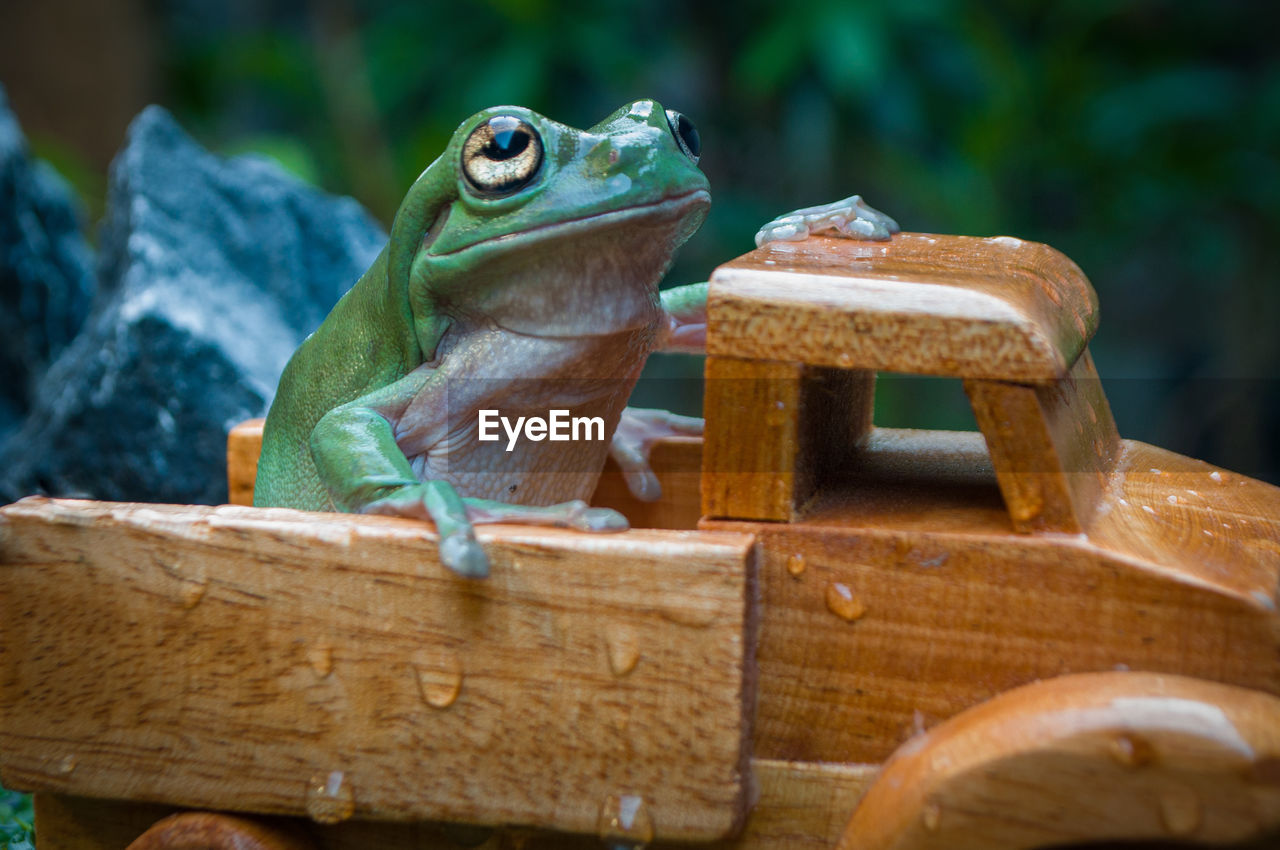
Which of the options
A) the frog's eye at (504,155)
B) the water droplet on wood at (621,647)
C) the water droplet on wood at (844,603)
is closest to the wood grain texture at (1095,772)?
the water droplet on wood at (844,603)

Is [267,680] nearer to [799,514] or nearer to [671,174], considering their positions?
[799,514]

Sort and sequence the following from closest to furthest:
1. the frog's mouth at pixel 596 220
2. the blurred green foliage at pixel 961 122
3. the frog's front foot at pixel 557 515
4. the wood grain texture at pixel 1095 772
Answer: the wood grain texture at pixel 1095 772, the frog's front foot at pixel 557 515, the frog's mouth at pixel 596 220, the blurred green foliage at pixel 961 122

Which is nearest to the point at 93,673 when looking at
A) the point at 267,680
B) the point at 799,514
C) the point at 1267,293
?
the point at 267,680

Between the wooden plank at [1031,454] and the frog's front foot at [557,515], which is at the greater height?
the wooden plank at [1031,454]

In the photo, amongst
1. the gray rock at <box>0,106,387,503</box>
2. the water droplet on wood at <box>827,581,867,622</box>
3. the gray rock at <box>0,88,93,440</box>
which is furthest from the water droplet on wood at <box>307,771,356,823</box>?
the gray rock at <box>0,88,93,440</box>

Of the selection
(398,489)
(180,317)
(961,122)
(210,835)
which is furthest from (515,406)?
(961,122)

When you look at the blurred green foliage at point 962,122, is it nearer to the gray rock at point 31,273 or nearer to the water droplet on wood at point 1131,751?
the gray rock at point 31,273

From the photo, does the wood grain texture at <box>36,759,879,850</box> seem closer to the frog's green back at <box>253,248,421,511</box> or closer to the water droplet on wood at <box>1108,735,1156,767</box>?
the water droplet on wood at <box>1108,735,1156,767</box>
